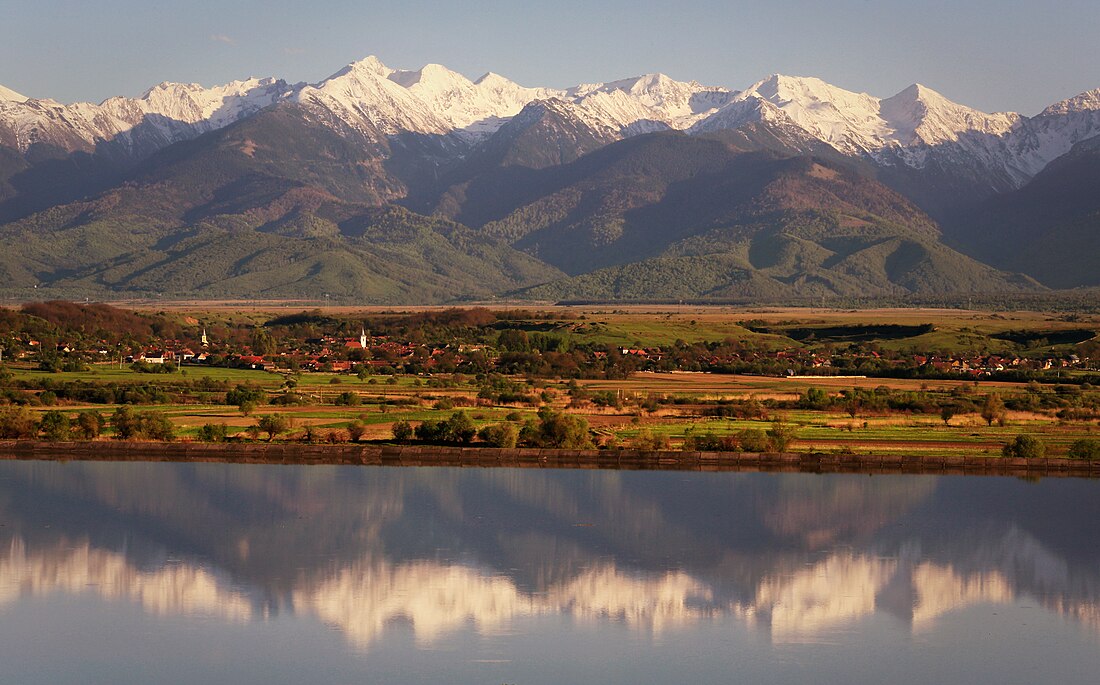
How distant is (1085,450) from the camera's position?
243ft

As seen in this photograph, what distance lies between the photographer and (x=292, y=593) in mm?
45156

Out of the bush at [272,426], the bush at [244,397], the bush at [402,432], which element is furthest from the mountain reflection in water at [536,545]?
the bush at [244,397]

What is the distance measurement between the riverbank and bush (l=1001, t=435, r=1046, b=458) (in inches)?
39.7

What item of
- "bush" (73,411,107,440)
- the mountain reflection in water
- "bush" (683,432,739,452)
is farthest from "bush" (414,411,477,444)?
"bush" (73,411,107,440)

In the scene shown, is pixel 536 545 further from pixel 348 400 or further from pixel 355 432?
pixel 348 400

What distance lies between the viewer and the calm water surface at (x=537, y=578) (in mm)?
39000

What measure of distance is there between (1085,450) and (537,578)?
118 feet

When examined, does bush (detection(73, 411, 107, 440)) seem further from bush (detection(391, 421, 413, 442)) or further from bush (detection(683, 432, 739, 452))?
bush (detection(683, 432, 739, 452))

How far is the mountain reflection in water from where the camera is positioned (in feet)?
146

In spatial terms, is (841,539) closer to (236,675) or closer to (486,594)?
(486,594)

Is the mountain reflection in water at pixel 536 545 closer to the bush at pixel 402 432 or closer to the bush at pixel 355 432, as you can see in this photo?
the bush at pixel 402 432

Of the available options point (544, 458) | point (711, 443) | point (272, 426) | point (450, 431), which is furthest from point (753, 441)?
point (272, 426)

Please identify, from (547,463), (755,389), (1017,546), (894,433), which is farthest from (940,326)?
(1017,546)

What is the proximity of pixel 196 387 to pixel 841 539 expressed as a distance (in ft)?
184
